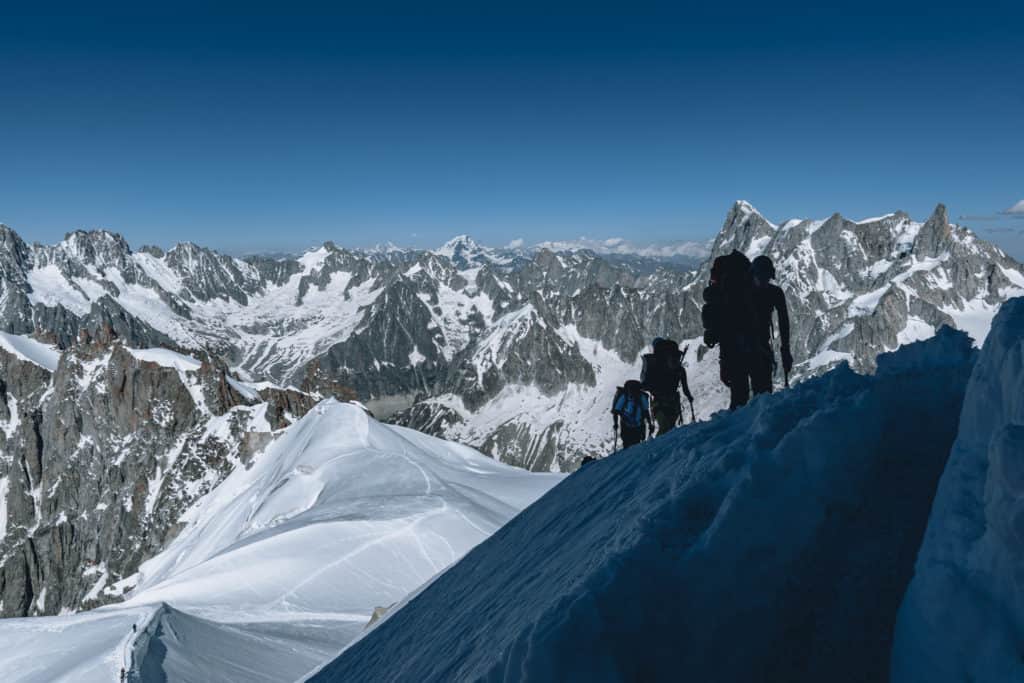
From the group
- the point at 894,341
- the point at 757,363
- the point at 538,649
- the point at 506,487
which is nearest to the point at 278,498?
the point at 506,487

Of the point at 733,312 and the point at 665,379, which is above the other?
the point at 733,312

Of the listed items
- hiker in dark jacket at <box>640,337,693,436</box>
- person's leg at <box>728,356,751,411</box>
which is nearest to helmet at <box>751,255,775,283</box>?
person's leg at <box>728,356,751,411</box>

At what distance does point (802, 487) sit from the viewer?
4500mm

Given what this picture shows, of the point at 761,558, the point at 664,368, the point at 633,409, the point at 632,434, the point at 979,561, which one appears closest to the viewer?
the point at 979,561

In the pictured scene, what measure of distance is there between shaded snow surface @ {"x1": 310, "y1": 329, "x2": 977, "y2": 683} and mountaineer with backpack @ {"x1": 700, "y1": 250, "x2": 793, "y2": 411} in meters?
3.16

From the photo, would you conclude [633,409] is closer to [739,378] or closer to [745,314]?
[739,378]

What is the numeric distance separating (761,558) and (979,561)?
4.26ft

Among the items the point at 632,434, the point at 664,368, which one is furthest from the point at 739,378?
Result: the point at 632,434

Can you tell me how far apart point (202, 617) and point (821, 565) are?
16.1 metres

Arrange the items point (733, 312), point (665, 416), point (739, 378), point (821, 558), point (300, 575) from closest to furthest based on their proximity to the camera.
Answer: point (821, 558) < point (733, 312) < point (739, 378) < point (665, 416) < point (300, 575)

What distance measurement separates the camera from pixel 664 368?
11938 mm

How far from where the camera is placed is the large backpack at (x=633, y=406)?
1300 cm

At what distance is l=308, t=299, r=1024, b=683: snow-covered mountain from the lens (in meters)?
3.23

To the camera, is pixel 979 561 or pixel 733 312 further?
pixel 733 312
